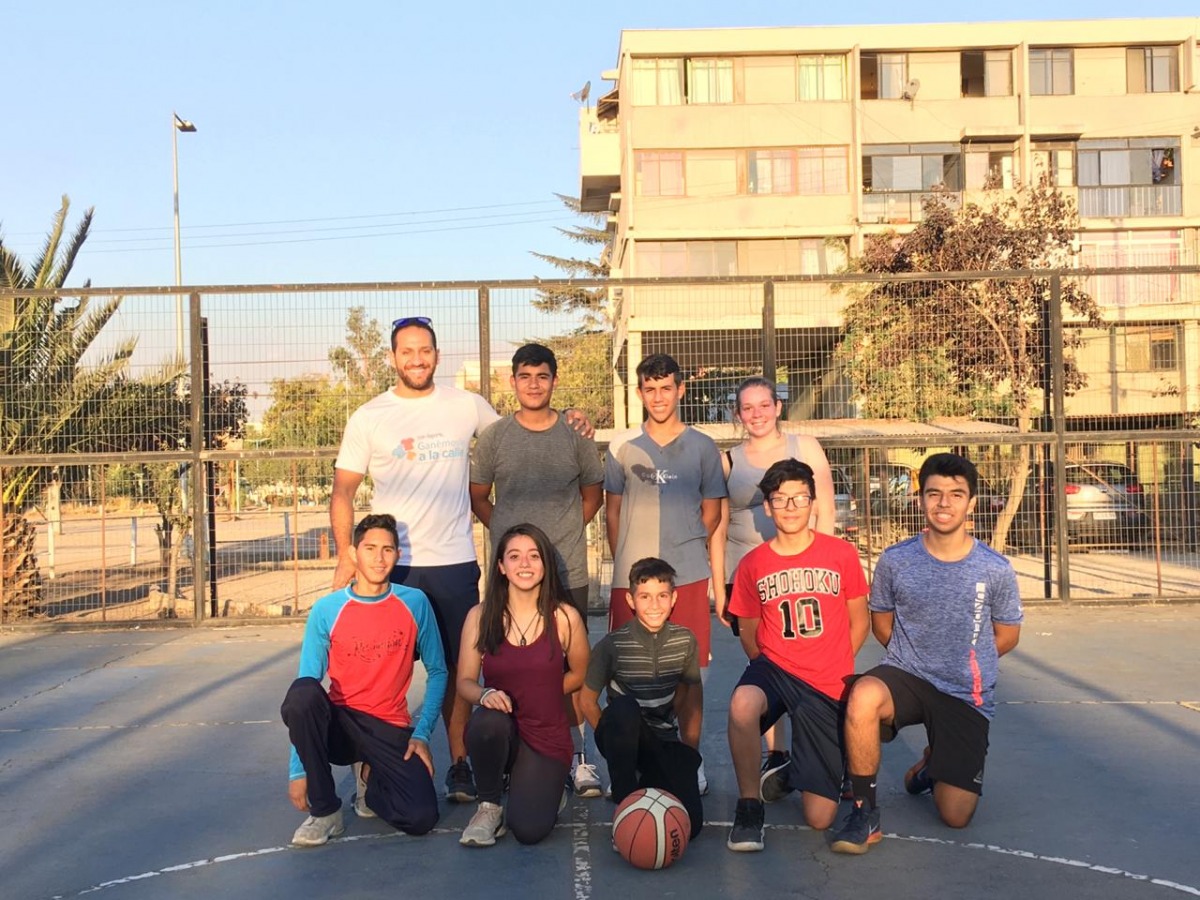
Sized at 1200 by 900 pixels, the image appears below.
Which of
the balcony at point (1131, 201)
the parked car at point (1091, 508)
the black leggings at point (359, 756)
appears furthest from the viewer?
the balcony at point (1131, 201)

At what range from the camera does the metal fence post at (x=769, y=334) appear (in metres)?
10.3

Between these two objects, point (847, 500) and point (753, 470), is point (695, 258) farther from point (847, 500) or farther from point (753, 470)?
point (753, 470)

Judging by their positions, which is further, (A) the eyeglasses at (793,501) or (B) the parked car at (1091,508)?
(B) the parked car at (1091,508)

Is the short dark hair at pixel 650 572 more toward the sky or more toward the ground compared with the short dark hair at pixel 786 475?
more toward the ground

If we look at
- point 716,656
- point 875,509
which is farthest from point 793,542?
point 875,509

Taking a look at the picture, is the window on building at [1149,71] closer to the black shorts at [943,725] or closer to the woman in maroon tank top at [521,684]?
the black shorts at [943,725]

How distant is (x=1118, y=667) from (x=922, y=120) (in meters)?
28.4

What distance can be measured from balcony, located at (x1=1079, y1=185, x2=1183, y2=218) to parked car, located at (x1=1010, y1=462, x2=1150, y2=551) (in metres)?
22.6

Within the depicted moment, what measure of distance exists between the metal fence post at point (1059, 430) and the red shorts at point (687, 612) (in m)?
5.97

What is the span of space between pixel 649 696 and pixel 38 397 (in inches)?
343

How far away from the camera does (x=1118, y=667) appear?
26.3 feet

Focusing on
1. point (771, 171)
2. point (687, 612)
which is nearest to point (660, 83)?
point (771, 171)

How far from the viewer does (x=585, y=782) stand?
5.36 meters

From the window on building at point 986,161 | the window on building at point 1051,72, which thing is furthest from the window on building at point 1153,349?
the window on building at point 1051,72
